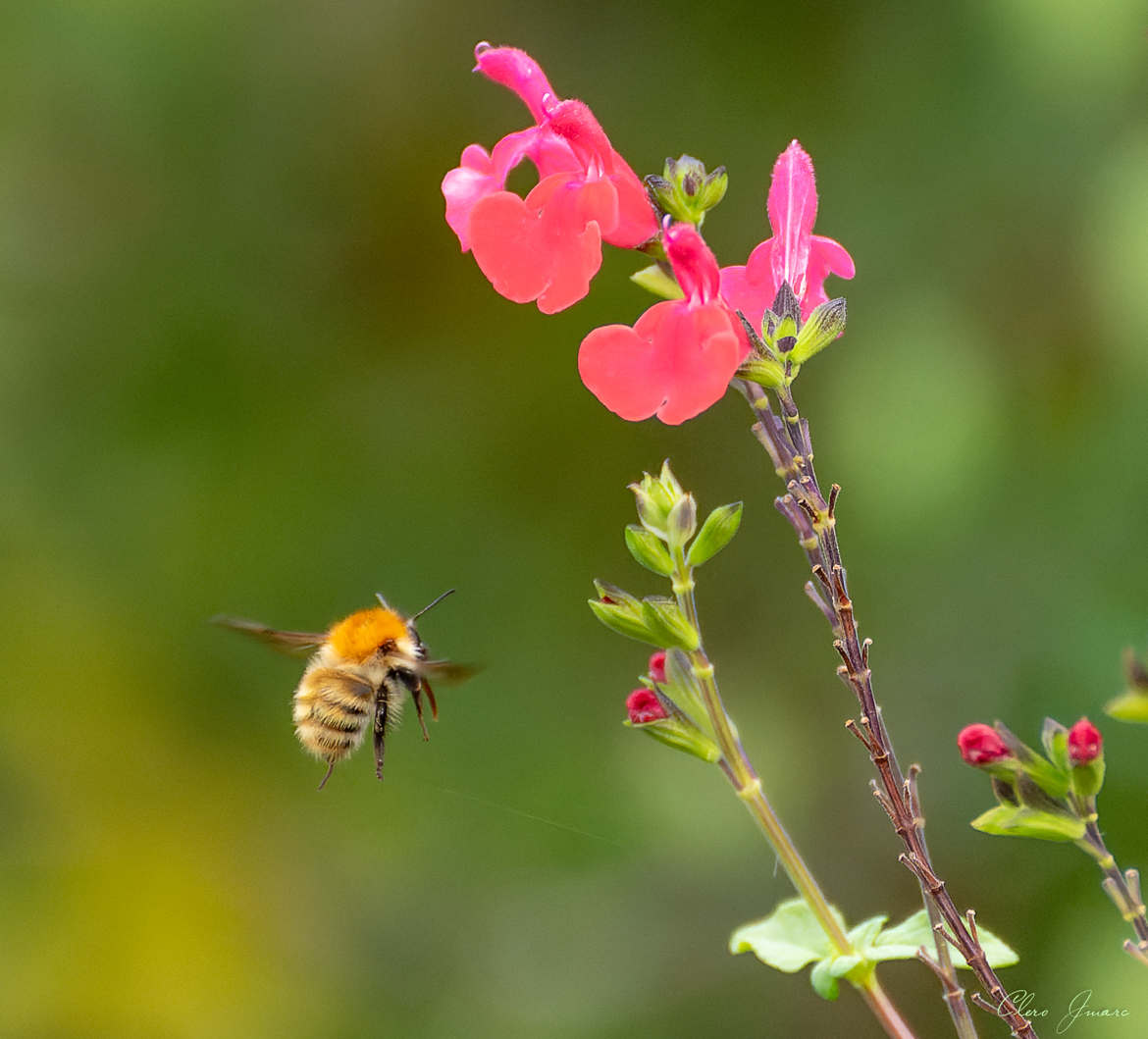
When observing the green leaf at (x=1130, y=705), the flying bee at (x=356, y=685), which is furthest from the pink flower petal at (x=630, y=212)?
the flying bee at (x=356, y=685)

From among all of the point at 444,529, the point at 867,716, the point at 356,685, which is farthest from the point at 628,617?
the point at 444,529

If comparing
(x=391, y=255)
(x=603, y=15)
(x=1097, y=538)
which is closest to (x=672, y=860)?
(x=1097, y=538)

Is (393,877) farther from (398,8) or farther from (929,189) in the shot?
(398,8)

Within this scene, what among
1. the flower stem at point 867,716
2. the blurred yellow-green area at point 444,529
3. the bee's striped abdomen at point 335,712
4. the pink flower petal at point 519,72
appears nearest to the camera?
the flower stem at point 867,716

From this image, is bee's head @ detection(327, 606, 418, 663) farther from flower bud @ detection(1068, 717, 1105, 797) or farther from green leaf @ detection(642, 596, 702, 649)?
flower bud @ detection(1068, 717, 1105, 797)

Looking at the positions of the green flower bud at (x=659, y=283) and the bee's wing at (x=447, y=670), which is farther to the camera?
the bee's wing at (x=447, y=670)

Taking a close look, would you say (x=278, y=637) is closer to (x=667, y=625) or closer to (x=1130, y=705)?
(x=667, y=625)

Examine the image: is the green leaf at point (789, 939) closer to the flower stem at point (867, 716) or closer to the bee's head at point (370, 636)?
the flower stem at point (867, 716)
